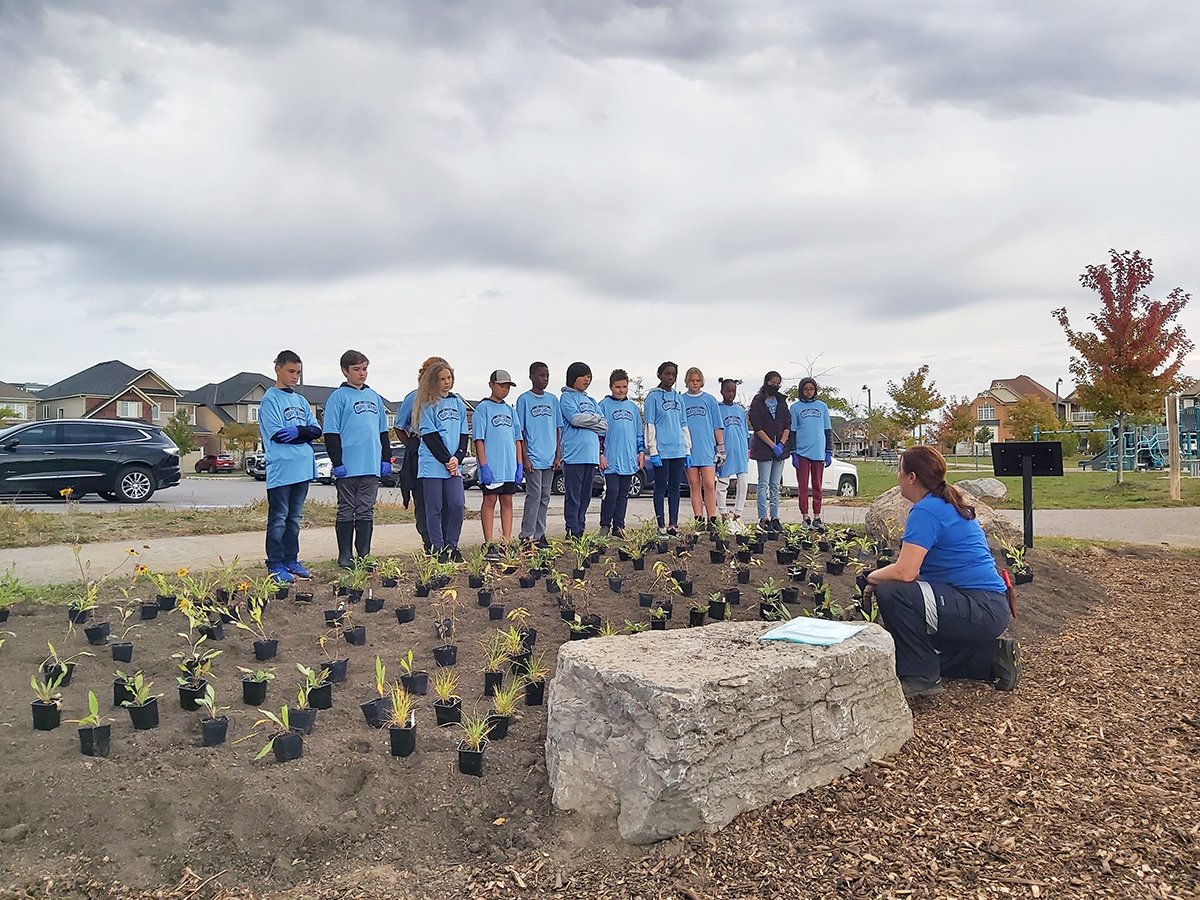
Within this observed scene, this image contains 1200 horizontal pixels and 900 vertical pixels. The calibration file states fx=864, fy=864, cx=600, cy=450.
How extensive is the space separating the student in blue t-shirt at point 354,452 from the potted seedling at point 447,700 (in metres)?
2.83

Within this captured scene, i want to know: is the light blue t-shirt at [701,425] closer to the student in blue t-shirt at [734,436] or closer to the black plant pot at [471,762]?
the student in blue t-shirt at [734,436]

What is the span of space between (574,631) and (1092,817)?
249 cm

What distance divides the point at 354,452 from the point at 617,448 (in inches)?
101

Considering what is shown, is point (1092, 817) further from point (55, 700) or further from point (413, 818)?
point (55, 700)

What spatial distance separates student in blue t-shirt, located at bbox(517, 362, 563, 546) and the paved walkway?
1124mm

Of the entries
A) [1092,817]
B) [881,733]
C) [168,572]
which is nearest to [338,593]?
[168,572]

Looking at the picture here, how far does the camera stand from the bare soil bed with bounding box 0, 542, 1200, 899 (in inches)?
104

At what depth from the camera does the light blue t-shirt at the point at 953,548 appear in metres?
4.14

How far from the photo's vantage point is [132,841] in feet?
9.02

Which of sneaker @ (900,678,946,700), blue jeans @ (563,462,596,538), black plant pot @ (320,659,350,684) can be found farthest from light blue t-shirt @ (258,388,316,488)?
sneaker @ (900,678,946,700)

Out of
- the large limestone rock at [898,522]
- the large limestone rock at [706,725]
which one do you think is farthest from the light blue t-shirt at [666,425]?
the large limestone rock at [706,725]

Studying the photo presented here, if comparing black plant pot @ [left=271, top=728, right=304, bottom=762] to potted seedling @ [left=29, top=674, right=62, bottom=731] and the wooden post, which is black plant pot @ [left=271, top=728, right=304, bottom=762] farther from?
the wooden post

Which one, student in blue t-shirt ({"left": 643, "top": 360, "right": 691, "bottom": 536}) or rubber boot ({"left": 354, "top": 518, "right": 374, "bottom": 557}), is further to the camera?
student in blue t-shirt ({"left": 643, "top": 360, "right": 691, "bottom": 536})

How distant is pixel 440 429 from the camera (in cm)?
675
